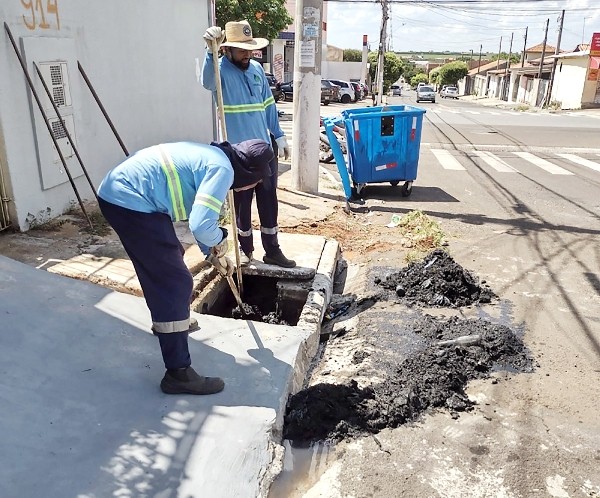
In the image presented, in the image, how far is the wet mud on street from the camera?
324 cm

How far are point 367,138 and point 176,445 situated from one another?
6.31 m

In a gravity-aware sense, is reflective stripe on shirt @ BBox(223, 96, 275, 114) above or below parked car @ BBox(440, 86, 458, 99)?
above

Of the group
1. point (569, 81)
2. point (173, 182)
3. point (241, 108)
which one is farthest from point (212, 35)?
point (569, 81)

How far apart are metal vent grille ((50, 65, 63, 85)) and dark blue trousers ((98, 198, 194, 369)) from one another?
3143 mm

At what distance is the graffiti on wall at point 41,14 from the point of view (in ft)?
16.8

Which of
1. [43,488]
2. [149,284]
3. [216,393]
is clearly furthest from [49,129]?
[43,488]

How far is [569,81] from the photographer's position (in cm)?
3728

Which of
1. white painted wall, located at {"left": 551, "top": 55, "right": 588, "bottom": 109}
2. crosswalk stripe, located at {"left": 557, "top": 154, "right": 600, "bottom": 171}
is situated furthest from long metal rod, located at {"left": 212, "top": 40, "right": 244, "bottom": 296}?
white painted wall, located at {"left": 551, "top": 55, "right": 588, "bottom": 109}

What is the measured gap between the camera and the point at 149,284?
3.04m

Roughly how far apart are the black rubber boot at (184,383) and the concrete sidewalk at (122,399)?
0.16 feet

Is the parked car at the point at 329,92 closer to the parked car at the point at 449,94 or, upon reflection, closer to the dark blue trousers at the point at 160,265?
the dark blue trousers at the point at 160,265

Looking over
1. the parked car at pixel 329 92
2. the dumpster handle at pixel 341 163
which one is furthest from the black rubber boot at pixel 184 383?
the parked car at pixel 329 92

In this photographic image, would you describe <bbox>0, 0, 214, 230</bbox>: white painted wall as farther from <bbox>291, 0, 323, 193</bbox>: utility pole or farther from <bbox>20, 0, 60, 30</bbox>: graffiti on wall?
<bbox>291, 0, 323, 193</bbox>: utility pole

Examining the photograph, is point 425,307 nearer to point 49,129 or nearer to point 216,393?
point 216,393
